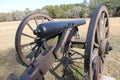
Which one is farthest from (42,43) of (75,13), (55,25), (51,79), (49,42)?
(75,13)

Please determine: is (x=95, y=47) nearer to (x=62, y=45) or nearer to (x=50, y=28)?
(x=62, y=45)

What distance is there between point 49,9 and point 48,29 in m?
24.6

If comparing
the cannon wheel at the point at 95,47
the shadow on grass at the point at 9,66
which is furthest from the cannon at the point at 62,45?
the shadow on grass at the point at 9,66

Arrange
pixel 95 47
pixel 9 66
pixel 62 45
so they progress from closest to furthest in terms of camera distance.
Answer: pixel 62 45
pixel 95 47
pixel 9 66

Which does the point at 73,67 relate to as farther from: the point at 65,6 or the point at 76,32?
the point at 65,6

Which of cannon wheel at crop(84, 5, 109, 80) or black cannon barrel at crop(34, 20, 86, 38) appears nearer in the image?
cannon wheel at crop(84, 5, 109, 80)

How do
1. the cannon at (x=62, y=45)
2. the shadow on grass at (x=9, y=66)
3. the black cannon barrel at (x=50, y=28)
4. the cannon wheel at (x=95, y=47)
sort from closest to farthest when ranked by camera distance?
the cannon at (x=62, y=45), the cannon wheel at (x=95, y=47), the black cannon barrel at (x=50, y=28), the shadow on grass at (x=9, y=66)

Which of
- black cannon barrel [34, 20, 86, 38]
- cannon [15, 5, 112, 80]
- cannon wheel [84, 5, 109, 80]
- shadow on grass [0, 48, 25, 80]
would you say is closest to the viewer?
cannon [15, 5, 112, 80]

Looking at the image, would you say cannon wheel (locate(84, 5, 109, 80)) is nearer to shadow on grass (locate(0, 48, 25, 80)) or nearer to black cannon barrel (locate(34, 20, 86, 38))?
black cannon barrel (locate(34, 20, 86, 38))

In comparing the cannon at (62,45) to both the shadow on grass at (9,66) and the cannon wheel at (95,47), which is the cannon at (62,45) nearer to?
the cannon wheel at (95,47)

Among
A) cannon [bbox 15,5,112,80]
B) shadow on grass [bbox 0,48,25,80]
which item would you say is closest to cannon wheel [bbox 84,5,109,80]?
cannon [bbox 15,5,112,80]

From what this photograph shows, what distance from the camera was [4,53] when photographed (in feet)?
25.1

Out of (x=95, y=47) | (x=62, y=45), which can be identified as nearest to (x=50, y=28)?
(x=62, y=45)

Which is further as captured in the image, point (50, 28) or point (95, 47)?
point (95, 47)
